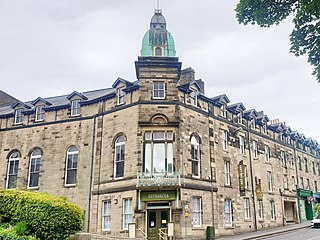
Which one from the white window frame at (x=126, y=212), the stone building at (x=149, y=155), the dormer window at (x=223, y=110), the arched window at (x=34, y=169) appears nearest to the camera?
the white window frame at (x=126, y=212)

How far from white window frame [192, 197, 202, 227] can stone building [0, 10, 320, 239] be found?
0.07 metres

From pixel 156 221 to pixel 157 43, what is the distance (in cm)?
1259

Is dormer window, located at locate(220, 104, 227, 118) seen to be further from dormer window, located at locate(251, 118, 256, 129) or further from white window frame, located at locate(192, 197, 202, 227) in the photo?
white window frame, located at locate(192, 197, 202, 227)

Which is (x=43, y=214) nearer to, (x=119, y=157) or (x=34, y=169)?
(x=119, y=157)

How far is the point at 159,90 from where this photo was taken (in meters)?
23.0

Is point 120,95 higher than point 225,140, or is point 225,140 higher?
point 120,95

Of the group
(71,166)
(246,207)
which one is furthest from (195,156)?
(71,166)

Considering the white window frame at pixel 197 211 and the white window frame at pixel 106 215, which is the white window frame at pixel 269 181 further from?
the white window frame at pixel 106 215

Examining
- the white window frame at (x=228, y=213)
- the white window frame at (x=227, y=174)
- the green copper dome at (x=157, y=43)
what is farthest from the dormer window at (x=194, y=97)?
the white window frame at (x=228, y=213)

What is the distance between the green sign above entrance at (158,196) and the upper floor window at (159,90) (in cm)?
662

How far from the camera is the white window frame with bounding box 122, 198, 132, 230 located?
20820 mm

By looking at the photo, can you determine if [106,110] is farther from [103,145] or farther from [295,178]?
[295,178]

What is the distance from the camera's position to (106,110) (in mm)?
24844

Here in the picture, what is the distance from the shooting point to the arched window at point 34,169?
1021 inches
